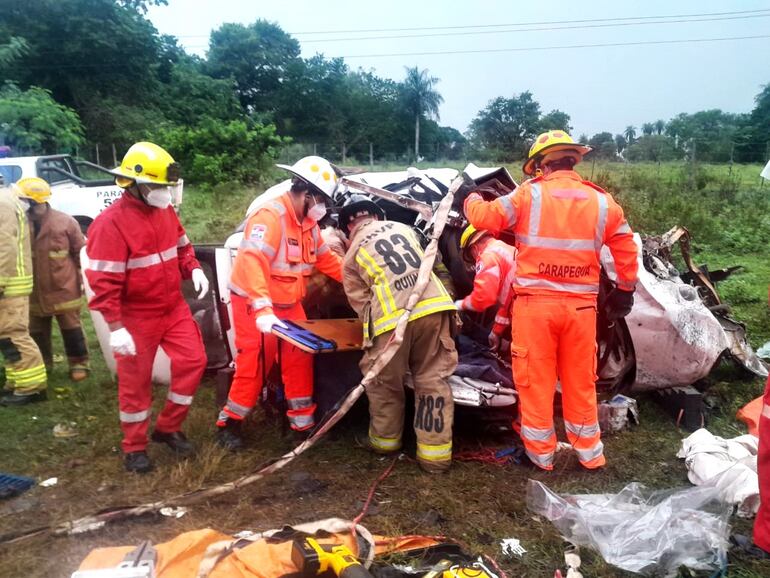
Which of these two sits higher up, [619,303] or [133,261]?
[133,261]

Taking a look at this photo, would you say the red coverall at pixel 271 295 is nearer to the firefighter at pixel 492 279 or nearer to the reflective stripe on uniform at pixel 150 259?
the reflective stripe on uniform at pixel 150 259

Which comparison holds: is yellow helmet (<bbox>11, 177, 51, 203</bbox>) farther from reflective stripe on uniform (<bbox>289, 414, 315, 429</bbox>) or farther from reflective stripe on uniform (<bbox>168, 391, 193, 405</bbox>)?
reflective stripe on uniform (<bbox>289, 414, 315, 429</bbox>)

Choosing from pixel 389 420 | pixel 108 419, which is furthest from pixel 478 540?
pixel 108 419

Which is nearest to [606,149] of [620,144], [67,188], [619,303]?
[620,144]

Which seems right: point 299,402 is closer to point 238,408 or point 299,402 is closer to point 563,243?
point 238,408

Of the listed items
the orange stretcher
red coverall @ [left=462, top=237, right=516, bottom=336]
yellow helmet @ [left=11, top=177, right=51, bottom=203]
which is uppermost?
yellow helmet @ [left=11, top=177, right=51, bottom=203]

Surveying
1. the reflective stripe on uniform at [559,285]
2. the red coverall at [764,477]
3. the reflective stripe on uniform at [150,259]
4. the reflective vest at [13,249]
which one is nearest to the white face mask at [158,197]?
the reflective stripe on uniform at [150,259]

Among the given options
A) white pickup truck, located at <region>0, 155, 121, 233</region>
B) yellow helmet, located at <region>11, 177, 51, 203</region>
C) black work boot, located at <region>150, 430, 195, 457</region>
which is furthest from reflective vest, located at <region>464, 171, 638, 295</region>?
white pickup truck, located at <region>0, 155, 121, 233</region>

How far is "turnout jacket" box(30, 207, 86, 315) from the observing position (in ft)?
17.7

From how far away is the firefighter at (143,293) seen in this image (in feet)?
11.5

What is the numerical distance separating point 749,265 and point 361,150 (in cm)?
3472

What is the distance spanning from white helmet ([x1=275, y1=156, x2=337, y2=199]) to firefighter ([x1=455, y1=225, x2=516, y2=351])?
1.01 meters

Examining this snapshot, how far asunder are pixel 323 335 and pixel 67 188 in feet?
26.1

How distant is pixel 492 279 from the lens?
407 centimetres
